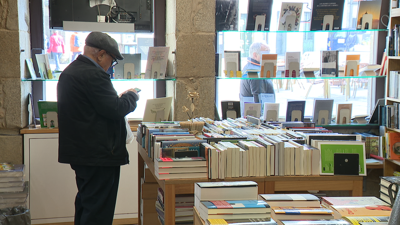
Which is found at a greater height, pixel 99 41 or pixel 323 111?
pixel 99 41

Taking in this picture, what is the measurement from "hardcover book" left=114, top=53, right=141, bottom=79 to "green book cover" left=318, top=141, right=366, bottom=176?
2284 mm

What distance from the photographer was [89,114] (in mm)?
2920

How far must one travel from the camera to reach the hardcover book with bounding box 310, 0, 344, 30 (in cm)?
444

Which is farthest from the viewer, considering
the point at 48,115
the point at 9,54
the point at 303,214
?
the point at 48,115

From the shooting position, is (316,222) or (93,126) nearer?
(316,222)

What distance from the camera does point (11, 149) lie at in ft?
13.0

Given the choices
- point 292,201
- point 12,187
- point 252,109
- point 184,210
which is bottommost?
point 12,187

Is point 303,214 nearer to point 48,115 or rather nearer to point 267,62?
point 267,62

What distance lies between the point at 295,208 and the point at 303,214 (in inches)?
3.0

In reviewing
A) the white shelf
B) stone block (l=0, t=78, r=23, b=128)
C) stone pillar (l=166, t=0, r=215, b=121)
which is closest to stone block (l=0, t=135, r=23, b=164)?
stone block (l=0, t=78, r=23, b=128)

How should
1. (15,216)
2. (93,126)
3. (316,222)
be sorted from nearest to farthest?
(316,222) → (93,126) → (15,216)

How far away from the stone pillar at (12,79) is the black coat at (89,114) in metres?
1.18

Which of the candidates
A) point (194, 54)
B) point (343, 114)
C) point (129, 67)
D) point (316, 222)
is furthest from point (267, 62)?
point (316, 222)

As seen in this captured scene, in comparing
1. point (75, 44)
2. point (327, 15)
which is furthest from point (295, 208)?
point (75, 44)
